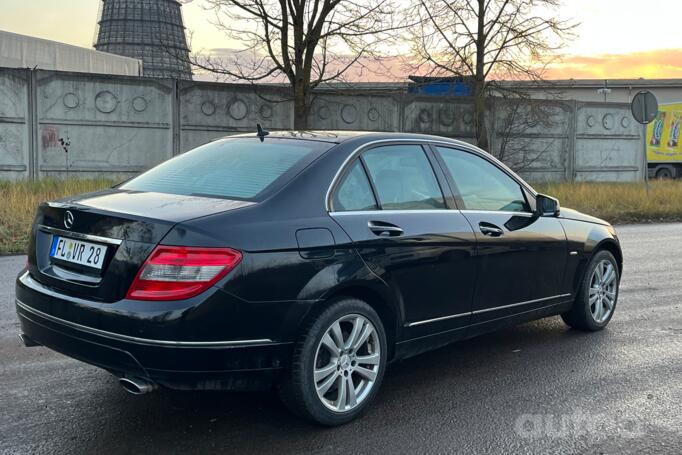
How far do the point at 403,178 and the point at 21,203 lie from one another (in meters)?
9.59

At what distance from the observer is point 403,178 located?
447 centimetres

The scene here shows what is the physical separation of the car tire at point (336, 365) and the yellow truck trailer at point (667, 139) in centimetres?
3135

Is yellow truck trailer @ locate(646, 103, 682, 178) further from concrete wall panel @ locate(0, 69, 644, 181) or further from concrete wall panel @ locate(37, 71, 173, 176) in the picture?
concrete wall panel @ locate(37, 71, 173, 176)

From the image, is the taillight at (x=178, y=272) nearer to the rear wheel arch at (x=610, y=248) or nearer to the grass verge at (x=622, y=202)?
the rear wheel arch at (x=610, y=248)

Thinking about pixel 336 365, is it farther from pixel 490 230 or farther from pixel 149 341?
pixel 490 230

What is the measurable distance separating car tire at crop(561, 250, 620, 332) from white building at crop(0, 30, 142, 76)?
3535 cm

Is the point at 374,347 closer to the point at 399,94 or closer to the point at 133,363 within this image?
the point at 133,363

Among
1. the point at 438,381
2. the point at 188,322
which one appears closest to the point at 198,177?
the point at 188,322

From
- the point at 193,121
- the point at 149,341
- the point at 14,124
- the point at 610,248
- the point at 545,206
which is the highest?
the point at 193,121

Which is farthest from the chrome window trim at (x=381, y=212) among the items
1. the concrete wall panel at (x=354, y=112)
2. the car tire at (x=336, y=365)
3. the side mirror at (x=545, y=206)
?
the concrete wall panel at (x=354, y=112)

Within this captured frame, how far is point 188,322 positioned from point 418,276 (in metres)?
1.49

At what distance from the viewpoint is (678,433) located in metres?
3.90

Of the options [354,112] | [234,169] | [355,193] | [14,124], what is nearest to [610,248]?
[355,193]

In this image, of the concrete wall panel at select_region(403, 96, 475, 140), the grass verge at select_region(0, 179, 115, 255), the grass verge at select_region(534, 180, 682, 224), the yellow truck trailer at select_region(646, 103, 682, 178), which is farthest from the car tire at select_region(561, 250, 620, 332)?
the yellow truck trailer at select_region(646, 103, 682, 178)
